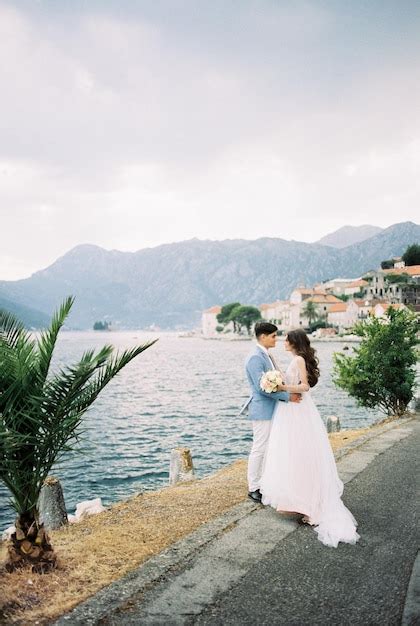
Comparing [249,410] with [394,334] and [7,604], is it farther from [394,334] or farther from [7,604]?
[394,334]

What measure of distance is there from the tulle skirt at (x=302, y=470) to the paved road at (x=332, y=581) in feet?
1.12

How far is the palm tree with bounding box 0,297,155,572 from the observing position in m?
5.05

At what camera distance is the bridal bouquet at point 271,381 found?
6789 mm

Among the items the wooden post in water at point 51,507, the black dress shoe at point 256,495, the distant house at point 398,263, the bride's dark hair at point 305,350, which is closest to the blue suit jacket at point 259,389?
the bride's dark hair at point 305,350

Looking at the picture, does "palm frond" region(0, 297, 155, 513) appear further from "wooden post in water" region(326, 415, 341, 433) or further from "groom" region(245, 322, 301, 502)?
"wooden post in water" region(326, 415, 341, 433)

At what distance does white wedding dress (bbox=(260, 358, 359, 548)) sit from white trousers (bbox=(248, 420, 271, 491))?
9.5 inches

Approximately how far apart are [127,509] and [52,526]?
1.35 m

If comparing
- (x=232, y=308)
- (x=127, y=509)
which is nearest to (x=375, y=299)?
(x=232, y=308)

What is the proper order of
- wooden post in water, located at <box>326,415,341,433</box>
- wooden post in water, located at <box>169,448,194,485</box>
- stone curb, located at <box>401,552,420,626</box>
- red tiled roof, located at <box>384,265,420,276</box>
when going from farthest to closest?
1. red tiled roof, located at <box>384,265,420,276</box>
2. wooden post in water, located at <box>326,415,341,433</box>
3. wooden post in water, located at <box>169,448,194,485</box>
4. stone curb, located at <box>401,552,420,626</box>

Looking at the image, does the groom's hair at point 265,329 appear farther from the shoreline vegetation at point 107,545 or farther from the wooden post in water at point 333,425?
the wooden post in water at point 333,425

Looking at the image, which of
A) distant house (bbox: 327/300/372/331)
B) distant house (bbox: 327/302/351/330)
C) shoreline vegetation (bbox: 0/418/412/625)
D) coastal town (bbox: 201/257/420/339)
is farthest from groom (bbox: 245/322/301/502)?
distant house (bbox: 327/302/351/330)

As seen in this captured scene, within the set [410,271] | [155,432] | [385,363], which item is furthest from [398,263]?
[385,363]

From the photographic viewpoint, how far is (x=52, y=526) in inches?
342

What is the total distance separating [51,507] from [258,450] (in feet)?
12.7
